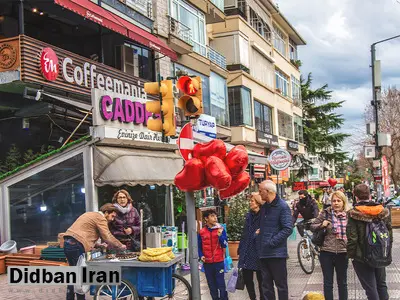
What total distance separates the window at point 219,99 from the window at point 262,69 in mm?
4765

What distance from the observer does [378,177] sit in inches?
798

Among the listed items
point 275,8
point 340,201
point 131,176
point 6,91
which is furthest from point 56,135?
point 275,8

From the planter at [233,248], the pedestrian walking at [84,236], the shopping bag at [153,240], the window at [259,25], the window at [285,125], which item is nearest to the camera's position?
the pedestrian walking at [84,236]

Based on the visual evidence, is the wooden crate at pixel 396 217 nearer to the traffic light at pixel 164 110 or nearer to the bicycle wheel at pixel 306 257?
the bicycle wheel at pixel 306 257

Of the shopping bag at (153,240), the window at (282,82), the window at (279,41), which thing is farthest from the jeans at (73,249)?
the window at (279,41)

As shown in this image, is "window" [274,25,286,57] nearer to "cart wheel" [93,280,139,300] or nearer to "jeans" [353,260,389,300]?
"cart wheel" [93,280,139,300]

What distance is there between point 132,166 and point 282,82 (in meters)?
27.7

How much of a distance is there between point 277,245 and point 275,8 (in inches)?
1249

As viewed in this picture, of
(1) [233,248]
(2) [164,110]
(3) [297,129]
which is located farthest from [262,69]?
(2) [164,110]

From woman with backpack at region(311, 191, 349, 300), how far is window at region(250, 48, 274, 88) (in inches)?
939

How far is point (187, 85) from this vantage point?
278 inches

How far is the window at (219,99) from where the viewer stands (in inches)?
1000

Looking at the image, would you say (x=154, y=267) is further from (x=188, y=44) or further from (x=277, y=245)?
(x=188, y=44)

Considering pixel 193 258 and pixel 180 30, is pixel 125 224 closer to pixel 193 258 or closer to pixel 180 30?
pixel 193 258
